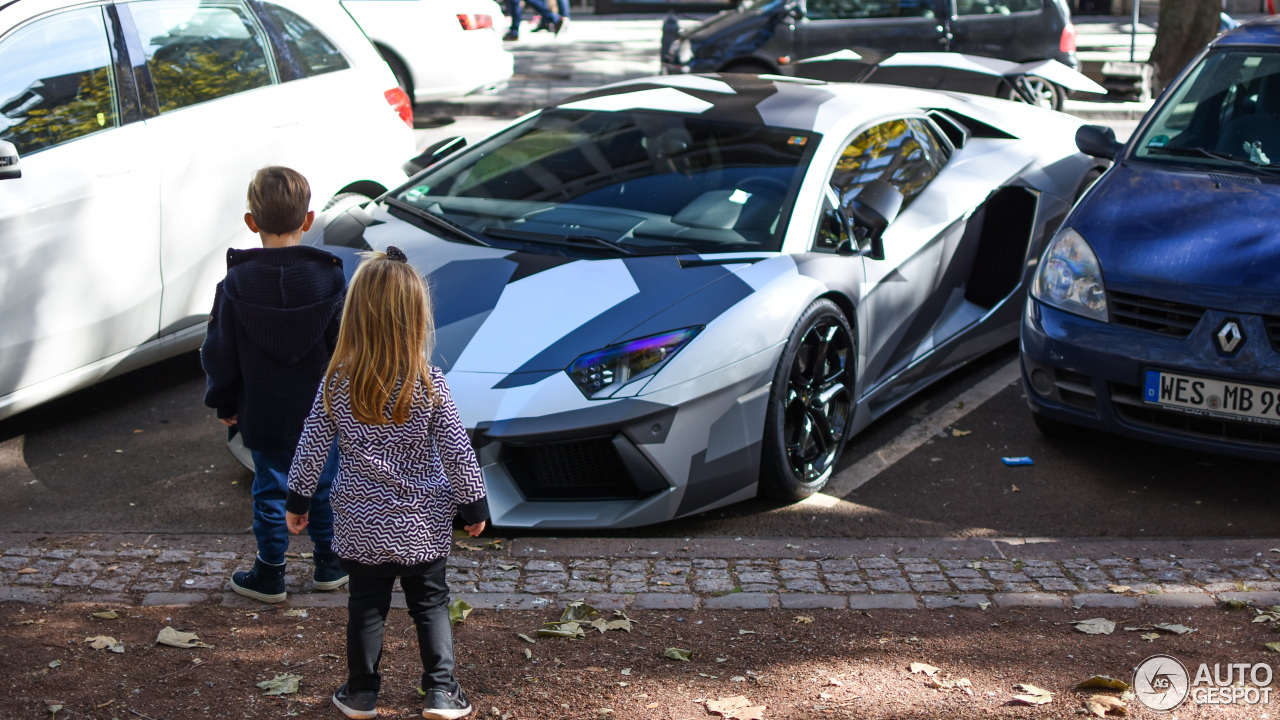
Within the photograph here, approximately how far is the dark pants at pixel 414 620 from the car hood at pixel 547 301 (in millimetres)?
1157

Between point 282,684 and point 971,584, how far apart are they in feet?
7.09

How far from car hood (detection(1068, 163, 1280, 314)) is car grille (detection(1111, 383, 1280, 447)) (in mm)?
393

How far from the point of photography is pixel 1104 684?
3.43 meters

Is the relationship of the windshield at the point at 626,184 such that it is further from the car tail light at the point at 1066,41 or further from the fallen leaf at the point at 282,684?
the car tail light at the point at 1066,41

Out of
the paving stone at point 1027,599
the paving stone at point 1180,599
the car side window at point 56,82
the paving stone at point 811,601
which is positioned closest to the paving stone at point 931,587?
the paving stone at point 1027,599

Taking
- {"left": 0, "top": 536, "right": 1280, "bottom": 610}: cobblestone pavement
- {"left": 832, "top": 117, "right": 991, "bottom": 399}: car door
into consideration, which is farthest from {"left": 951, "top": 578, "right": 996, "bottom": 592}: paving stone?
{"left": 832, "top": 117, "right": 991, "bottom": 399}: car door

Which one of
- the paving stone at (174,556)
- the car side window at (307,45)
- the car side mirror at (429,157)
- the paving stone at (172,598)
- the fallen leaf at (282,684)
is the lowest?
the paving stone at (174,556)

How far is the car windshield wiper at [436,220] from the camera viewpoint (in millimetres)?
5070

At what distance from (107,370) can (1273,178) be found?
4.86 meters

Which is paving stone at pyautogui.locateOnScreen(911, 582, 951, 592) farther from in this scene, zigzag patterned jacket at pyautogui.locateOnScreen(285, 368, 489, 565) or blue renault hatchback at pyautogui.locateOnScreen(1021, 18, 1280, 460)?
zigzag patterned jacket at pyautogui.locateOnScreen(285, 368, 489, 565)

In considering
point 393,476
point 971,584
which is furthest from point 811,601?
point 393,476

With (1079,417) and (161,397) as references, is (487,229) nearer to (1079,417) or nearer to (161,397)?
(161,397)

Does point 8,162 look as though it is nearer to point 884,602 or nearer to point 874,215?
point 874,215

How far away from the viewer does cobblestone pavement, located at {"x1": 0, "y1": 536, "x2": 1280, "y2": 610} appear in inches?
158
